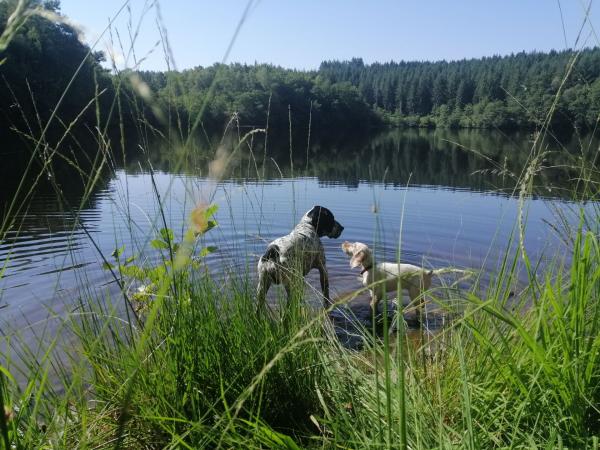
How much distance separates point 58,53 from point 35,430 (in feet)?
123

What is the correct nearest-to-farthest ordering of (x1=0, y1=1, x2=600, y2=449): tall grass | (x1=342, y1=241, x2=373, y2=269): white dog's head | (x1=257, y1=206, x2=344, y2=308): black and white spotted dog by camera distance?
(x1=0, y1=1, x2=600, y2=449): tall grass, (x1=257, y1=206, x2=344, y2=308): black and white spotted dog, (x1=342, y1=241, x2=373, y2=269): white dog's head

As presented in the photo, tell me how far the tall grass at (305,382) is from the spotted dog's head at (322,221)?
149 inches

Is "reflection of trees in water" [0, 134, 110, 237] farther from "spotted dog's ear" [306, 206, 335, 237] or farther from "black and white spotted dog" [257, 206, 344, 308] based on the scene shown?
"spotted dog's ear" [306, 206, 335, 237]

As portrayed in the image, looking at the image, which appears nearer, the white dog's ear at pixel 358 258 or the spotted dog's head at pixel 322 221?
the white dog's ear at pixel 358 258

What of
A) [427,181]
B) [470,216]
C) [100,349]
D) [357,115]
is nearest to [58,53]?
[427,181]

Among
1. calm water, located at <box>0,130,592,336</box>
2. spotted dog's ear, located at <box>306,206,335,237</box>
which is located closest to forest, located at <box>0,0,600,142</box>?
calm water, located at <box>0,130,592,336</box>

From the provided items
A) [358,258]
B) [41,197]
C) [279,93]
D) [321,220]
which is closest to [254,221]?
[321,220]

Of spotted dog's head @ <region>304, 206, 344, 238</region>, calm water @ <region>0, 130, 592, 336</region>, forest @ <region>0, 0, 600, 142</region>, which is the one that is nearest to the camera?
forest @ <region>0, 0, 600, 142</region>

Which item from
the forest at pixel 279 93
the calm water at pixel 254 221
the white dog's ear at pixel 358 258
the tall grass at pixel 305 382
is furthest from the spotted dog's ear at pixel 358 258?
the tall grass at pixel 305 382

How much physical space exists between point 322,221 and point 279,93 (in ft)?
185

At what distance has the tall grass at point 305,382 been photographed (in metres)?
1.59

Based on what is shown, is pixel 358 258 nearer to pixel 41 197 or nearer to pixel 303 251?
pixel 303 251

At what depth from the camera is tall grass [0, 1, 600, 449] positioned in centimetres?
159

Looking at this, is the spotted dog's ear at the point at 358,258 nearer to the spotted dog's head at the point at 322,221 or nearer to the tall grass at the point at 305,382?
Result: the spotted dog's head at the point at 322,221
